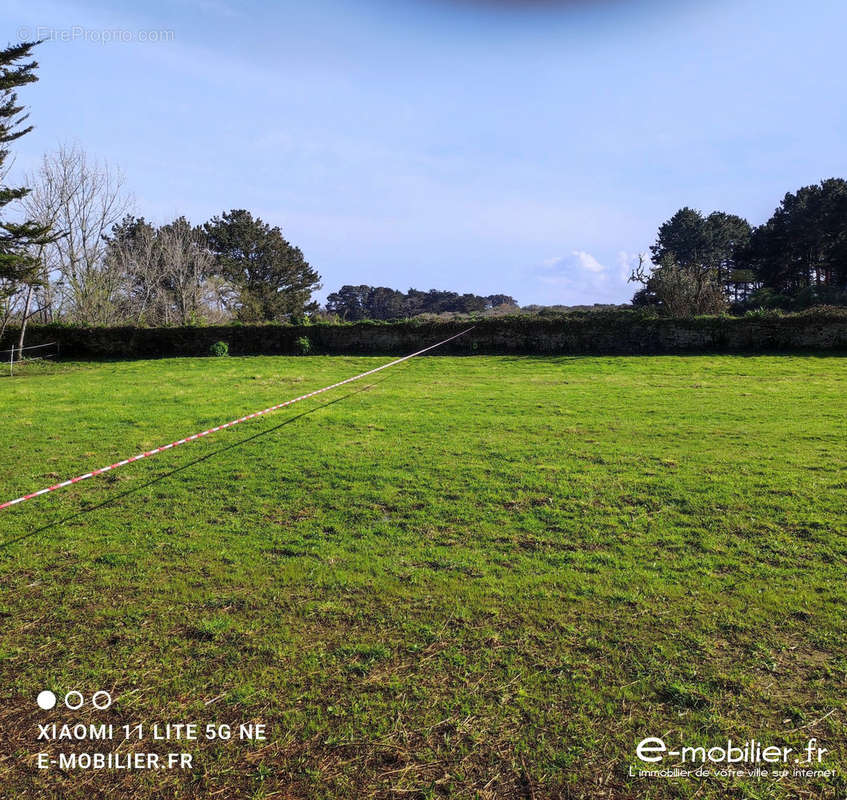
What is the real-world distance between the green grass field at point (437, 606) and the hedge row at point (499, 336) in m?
13.1

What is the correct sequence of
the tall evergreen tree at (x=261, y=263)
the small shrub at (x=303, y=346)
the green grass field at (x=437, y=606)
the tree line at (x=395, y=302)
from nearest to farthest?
the green grass field at (x=437, y=606), the small shrub at (x=303, y=346), the tall evergreen tree at (x=261, y=263), the tree line at (x=395, y=302)

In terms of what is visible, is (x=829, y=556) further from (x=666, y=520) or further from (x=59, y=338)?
(x=59, y=338)

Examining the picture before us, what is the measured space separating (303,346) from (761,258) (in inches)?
1785

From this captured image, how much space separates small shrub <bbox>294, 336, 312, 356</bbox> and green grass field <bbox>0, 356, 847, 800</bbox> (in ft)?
52.1

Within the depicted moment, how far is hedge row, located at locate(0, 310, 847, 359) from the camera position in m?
20.2

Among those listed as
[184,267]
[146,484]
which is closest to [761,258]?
[184,267]

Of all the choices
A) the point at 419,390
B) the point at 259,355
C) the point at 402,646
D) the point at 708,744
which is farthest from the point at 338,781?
the point at 259,355

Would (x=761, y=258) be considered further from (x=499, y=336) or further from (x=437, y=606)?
(x=437, y=606)

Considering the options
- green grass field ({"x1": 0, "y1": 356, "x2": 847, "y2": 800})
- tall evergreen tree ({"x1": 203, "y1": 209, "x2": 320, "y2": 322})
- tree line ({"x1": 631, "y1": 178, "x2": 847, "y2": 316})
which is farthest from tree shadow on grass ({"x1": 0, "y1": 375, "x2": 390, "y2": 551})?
tall evergreen tree ({"x1": 203, "y1": 209, "x2": 320, "y2": 322})

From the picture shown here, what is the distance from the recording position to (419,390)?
14.7 m

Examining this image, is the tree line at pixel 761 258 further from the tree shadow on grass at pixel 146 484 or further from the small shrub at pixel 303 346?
the tree shadow on grass at pixel 146 484

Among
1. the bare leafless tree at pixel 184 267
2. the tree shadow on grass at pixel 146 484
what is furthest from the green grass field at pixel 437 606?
the bare leafless tree at pixel 184 267

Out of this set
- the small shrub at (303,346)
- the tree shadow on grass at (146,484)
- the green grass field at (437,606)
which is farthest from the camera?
the small shrub at (303,346)

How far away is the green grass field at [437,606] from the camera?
269cm
